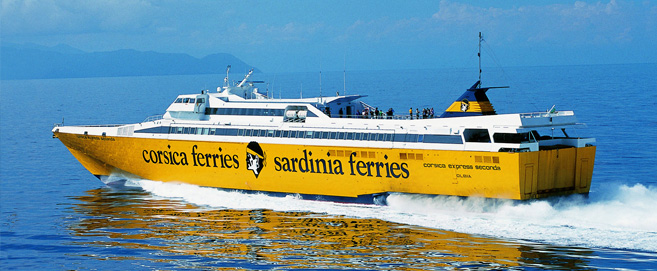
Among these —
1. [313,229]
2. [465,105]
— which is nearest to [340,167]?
[313,229]

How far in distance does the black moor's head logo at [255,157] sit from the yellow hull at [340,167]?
5cm

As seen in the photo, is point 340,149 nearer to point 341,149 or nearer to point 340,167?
point 341,149

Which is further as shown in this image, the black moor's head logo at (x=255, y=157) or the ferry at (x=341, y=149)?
the black moor's head logo at (x=255, y=157)

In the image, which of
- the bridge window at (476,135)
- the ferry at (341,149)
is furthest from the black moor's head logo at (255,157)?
the bridge window at (476,135)

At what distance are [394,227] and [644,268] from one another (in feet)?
30.0

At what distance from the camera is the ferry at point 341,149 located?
2917 cm

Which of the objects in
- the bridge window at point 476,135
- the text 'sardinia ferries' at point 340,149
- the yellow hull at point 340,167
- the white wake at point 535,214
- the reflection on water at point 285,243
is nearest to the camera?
the reflection on water at point 285,243

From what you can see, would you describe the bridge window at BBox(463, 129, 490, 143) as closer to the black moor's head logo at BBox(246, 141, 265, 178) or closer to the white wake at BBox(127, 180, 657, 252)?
the white wake at BBox(127, 180, 657, 252)

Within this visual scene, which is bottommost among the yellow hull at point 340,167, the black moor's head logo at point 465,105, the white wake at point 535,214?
the white wake at point 535,214

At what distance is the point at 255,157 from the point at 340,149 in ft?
14.7

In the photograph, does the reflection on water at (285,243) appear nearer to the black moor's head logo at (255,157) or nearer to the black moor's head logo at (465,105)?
the black moor's head logo at (255,157)

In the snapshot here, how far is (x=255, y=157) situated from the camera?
34.6 metres

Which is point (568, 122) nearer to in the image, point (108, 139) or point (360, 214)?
point (360, 214)

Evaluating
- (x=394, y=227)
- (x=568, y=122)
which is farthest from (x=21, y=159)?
(x=568, y=122)
